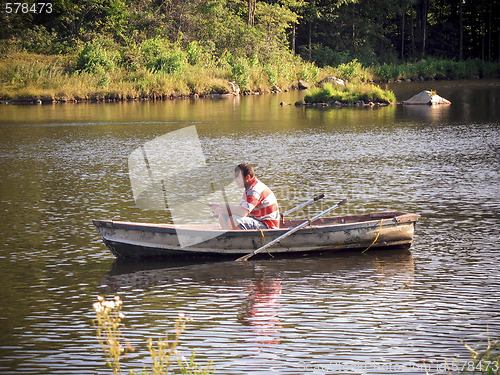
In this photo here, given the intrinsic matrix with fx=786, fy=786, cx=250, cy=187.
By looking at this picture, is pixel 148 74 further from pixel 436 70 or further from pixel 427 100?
pixel 436 70

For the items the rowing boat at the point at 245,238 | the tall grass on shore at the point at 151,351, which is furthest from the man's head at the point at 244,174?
the tall grass on shore at the point at 151,351

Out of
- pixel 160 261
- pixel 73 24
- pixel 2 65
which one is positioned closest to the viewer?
pixel 160 261

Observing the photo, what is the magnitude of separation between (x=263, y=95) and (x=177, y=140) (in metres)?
22.5

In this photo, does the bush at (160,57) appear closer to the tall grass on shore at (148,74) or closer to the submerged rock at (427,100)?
the tall grass on shore at (148,74)

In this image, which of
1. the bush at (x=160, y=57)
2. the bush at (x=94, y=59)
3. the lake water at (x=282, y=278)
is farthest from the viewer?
the bush at (x=160, y=57)

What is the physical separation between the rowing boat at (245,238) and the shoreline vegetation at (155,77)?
31020mm

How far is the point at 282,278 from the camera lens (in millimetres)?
11312

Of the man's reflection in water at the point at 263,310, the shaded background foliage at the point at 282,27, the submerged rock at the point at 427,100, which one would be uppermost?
the shaded background foliage at the point at 282,27

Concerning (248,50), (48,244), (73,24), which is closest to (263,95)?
(248,50)

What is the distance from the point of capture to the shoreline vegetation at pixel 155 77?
4609 centimetres

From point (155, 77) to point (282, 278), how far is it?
127 ft

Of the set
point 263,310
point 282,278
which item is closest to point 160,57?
point 282,278

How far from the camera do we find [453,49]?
2995 inches

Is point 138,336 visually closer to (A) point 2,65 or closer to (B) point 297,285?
(B) point 297,285
